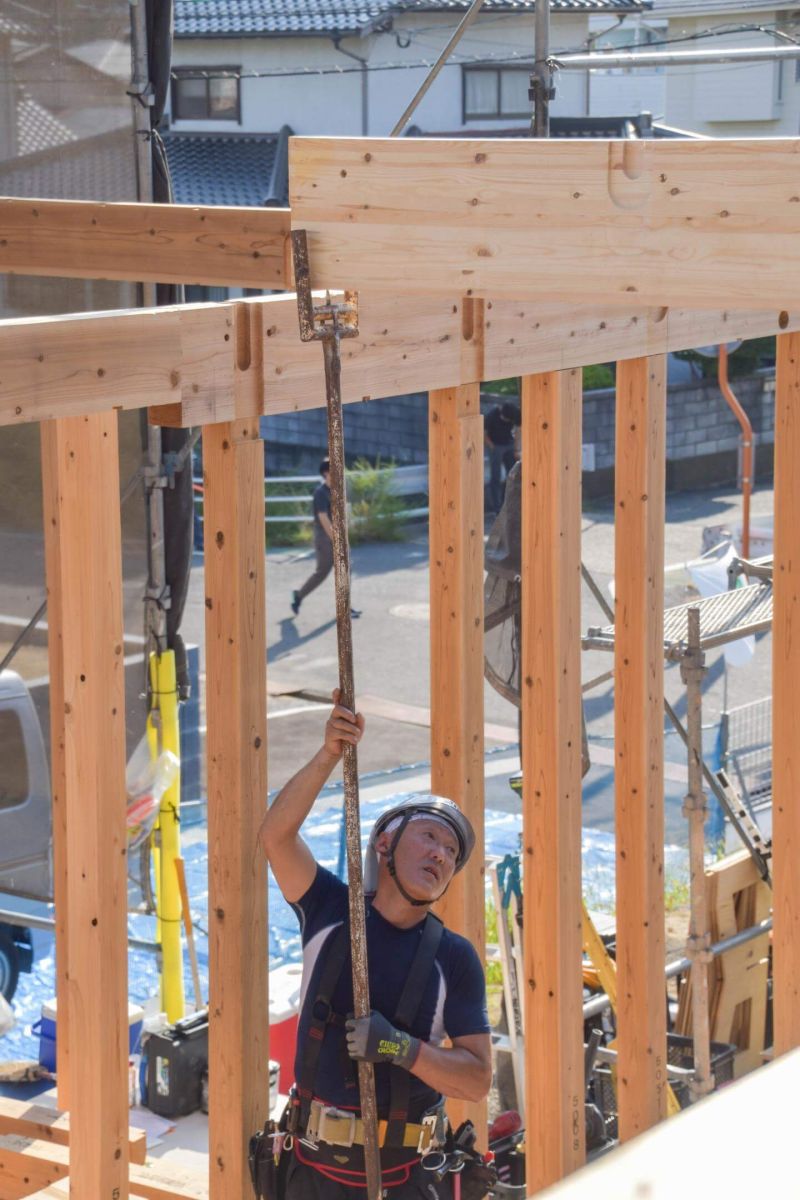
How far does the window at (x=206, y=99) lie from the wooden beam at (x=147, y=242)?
23.4 m

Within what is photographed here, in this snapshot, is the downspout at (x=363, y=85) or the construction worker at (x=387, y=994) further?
the downspout at (x=363, y=85)

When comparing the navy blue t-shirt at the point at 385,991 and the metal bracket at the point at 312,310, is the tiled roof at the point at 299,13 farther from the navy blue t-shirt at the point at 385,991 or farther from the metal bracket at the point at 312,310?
the navy blue t-shirt at the point at 385,991

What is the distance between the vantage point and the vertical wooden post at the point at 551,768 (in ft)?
13.4

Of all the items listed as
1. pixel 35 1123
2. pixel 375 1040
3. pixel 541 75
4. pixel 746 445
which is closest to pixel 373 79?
pixel 746 445

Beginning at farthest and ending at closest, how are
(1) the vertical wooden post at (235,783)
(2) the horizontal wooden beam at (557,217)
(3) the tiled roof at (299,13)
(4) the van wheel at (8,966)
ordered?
(3) the tiled roof at (299,13) < (4) the van wheel at (8,966) < (1) the vertical wooden post at (235,783) < (2) the horizontal wooden beam at (557,217)

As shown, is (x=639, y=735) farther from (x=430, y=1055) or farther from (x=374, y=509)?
(x=374, y=509)

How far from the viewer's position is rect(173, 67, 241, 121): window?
26859 millimetres

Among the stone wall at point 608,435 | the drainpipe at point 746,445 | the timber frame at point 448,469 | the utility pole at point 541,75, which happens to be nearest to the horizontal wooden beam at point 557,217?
the timber frame at point 448,469

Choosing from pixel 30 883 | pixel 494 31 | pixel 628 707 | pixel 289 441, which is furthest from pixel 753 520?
pixel 628 707

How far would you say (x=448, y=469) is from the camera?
12.9 feet

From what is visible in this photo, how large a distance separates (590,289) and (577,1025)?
216cm

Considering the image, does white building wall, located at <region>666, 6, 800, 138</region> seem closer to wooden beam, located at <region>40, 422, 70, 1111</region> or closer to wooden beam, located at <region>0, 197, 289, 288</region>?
wooden beam, located at <region>0, 197, 289, 288</region>

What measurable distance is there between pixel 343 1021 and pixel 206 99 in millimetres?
25718

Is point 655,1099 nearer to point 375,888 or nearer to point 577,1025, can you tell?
point 577,1025
